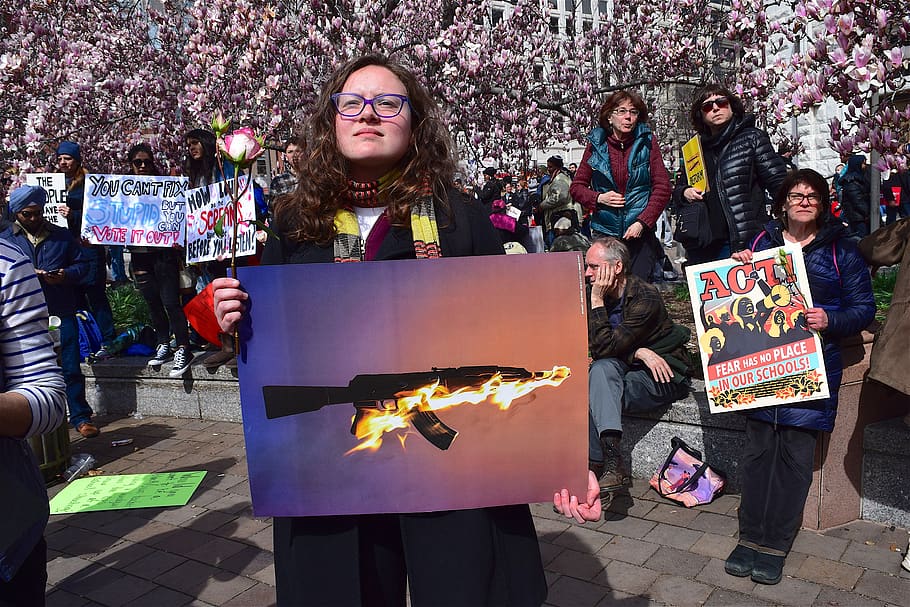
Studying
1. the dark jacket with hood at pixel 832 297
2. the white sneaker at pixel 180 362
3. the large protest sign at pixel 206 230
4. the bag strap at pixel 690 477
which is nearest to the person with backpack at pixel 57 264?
the white sneaker at pixel 180 362

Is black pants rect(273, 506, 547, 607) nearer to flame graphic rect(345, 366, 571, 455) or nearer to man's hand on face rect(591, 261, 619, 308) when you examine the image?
flame graphic rect(345, 366, 571, 455)

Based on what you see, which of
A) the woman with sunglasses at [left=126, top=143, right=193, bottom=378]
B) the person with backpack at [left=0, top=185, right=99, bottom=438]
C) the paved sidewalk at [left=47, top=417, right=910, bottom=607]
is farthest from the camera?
the woman with sunglasses at [left=126, top=143, right=193, bottom=378]

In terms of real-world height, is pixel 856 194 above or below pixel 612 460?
above

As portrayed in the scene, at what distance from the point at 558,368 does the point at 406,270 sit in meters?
0.43

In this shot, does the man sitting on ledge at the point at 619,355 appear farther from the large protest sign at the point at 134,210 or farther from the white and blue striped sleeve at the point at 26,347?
the large protest sign at the point at 134,210

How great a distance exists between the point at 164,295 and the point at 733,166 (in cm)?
522

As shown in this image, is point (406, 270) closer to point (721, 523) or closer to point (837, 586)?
point (837, 586)

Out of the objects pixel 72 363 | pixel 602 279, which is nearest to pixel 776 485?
pixel 602 279

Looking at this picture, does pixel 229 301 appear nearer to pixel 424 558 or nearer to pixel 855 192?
pixel 424 558

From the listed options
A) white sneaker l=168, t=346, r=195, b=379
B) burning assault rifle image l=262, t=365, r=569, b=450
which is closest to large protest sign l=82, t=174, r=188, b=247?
white sneaker l=168, t=346, r=195, b=379

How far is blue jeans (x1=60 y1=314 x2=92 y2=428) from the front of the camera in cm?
637

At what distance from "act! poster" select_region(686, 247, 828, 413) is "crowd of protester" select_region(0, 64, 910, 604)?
0.10 meters

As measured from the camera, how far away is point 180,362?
23.2 ft

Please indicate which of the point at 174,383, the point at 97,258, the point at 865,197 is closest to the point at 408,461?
the point at 174,383
